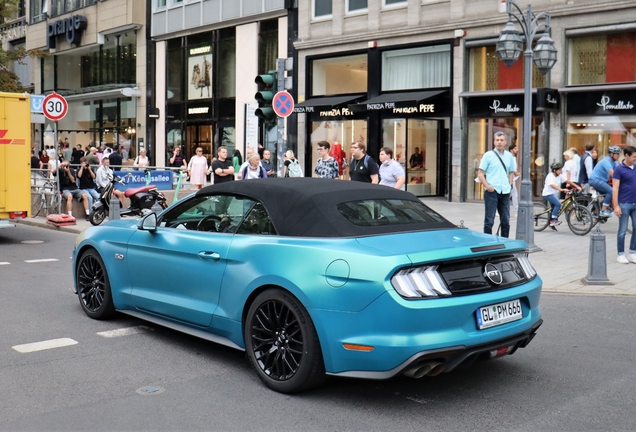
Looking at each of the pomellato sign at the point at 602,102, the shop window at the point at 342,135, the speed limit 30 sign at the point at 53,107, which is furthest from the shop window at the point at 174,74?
the pomellato sign at the point at 602,102

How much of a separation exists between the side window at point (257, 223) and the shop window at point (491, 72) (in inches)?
703

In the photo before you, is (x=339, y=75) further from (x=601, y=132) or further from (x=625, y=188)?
(x=625, y=188)

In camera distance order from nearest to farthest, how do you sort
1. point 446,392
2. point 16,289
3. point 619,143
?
point 446,392 < point 16,289 < point 619,143

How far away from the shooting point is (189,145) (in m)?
35.2

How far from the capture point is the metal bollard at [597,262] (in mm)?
9695

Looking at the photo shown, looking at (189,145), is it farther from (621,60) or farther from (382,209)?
(382,209)

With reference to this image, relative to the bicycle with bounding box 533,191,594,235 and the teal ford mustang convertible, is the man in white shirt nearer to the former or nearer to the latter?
the bicycle with bounding box 533,191,594,235

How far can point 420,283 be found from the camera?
4672 mm

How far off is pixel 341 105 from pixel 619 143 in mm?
10450

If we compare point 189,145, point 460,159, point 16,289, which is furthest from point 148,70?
point 16,289

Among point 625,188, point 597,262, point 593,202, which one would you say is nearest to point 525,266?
point 597,262

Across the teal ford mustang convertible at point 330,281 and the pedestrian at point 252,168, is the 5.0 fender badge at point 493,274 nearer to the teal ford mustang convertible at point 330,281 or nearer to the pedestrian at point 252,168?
the teal ford mustang convertible at point 330,281

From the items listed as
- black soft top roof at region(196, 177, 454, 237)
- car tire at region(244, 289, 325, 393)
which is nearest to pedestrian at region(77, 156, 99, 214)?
black soft top roof at region(196, 177, 454, 237)

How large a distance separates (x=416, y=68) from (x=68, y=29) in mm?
25392
